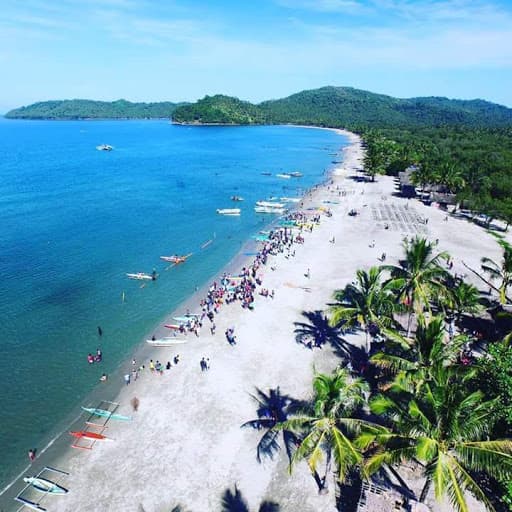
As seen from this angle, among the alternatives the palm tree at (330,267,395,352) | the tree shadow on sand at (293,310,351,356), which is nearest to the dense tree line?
the tree shadow on sand at (293,310,351,356)

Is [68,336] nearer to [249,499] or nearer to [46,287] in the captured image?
[46,287]

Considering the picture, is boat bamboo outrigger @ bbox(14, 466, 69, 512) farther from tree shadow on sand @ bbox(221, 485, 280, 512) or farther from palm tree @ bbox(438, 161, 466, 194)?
palm tree @ bbox(438, 161, 466, 194)

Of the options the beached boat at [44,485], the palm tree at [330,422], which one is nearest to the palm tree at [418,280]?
the palm tree at [330,422]

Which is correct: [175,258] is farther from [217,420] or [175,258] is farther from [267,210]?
[217,420]

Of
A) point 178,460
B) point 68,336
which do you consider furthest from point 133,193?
point 178,460

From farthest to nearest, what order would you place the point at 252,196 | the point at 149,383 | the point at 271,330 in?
the point at 252,196
the point at 271,330
the point at 149,383

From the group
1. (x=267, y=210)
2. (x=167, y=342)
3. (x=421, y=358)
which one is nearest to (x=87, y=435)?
(x=167, y=342)
